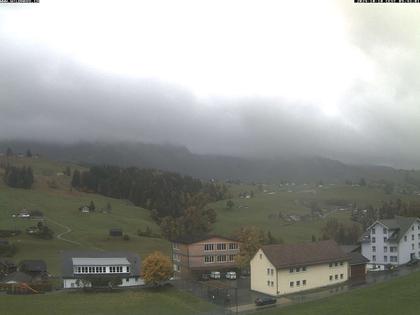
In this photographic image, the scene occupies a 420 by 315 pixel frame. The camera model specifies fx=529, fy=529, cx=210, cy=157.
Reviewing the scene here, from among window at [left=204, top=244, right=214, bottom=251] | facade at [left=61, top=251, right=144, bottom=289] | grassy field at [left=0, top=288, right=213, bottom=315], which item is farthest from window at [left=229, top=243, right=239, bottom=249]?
grassy field at [left=0, top=288, right=213, bottom=315]

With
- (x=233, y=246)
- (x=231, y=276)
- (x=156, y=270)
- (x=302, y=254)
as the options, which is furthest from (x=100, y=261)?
(x=302, y=254)

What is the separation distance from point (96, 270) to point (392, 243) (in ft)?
177

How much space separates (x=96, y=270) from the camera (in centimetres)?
8700

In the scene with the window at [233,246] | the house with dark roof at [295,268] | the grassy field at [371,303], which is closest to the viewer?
the grassy field at [371,303]

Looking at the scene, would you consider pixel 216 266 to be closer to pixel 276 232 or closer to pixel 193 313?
pixel 193 313

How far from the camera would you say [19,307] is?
69312mm

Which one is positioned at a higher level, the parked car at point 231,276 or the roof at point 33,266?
the roof at point 33,266

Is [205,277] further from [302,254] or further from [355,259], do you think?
[355,259]

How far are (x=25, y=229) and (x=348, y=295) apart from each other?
102m

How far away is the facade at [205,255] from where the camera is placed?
96.4 meters

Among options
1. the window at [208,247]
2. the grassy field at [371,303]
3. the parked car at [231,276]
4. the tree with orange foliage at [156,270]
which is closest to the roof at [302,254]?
the grassy field at [371,303]

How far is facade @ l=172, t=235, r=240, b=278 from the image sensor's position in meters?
96.4

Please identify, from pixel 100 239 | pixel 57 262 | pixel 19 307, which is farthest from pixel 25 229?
pixel 19 307

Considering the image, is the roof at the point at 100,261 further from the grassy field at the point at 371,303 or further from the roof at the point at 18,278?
the grassy field at the point at 371,303
